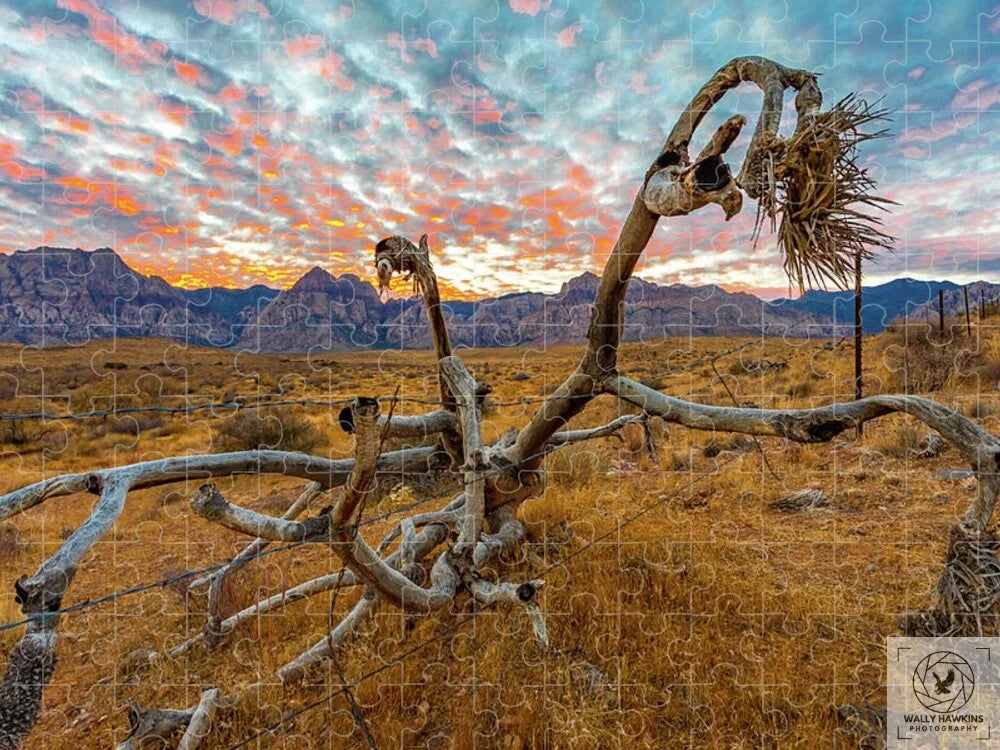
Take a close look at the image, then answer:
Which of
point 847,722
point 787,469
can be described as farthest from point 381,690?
point 787,469

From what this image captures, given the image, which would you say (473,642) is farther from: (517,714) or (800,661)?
(800,661)

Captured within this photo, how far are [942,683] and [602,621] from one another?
6.53ft

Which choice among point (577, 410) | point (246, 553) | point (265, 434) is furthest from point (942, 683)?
→ point (265, 434)

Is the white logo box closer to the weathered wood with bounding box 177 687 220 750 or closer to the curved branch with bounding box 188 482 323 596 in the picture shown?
the curved branch with bounding box 188 482 323 596

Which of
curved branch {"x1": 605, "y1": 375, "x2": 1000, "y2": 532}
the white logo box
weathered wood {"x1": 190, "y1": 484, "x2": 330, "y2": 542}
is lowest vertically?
the white logo box

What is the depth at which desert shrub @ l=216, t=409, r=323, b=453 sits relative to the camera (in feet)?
33.1

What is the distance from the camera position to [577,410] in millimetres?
3201

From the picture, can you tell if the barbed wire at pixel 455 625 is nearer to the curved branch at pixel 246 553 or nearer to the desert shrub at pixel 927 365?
the curved branch at pixel 246 553

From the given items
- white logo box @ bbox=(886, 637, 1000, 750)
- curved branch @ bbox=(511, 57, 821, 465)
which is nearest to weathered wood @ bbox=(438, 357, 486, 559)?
curved branch @ bbox=(511, 57, 821, 465)

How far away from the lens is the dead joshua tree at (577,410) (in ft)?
5.23

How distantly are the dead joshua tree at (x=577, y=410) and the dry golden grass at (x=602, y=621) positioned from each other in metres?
0.50

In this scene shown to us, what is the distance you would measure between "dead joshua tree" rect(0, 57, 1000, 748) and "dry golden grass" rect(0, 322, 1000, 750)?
50cm

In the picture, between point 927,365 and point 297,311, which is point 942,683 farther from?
point 297,311

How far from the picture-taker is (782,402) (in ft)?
36.1
